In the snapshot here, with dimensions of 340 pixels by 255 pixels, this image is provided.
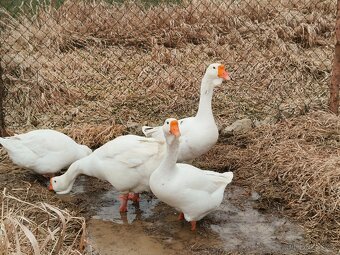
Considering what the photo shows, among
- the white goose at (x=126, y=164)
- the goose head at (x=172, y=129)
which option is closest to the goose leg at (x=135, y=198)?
the white goose at (x=126, y=164)

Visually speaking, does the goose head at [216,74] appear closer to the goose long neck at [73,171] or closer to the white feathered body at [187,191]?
the white feathered body at [187,191]

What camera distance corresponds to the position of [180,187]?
4281 mm

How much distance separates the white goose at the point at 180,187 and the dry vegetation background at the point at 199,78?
69cm

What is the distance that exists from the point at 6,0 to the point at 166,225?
649 cm

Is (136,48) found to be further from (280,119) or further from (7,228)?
(7,228)

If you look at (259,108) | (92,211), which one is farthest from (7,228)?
(259,108)

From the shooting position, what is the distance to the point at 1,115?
591cm

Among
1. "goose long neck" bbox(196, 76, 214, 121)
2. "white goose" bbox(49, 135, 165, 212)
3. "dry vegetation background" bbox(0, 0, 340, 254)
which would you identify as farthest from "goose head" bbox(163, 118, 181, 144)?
"dry vegetation background" bbox(0, 0, 340, 254)

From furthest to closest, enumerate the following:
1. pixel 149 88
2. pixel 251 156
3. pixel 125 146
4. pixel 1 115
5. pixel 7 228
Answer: pixel 149 88 → pixel 1 115 → pixel 251 156 → pixel 125 146 → pixel 7 228

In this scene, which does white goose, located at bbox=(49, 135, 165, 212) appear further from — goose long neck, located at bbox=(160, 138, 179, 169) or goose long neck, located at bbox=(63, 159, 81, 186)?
goose long neck, located at bbox=(160, 138, 179, 169)

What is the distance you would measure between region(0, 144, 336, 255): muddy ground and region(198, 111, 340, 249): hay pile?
0.12 metres

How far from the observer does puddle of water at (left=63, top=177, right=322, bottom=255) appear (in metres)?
4.17

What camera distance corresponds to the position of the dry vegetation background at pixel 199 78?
202 inches

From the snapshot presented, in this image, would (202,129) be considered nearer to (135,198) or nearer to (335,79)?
(135,198)
